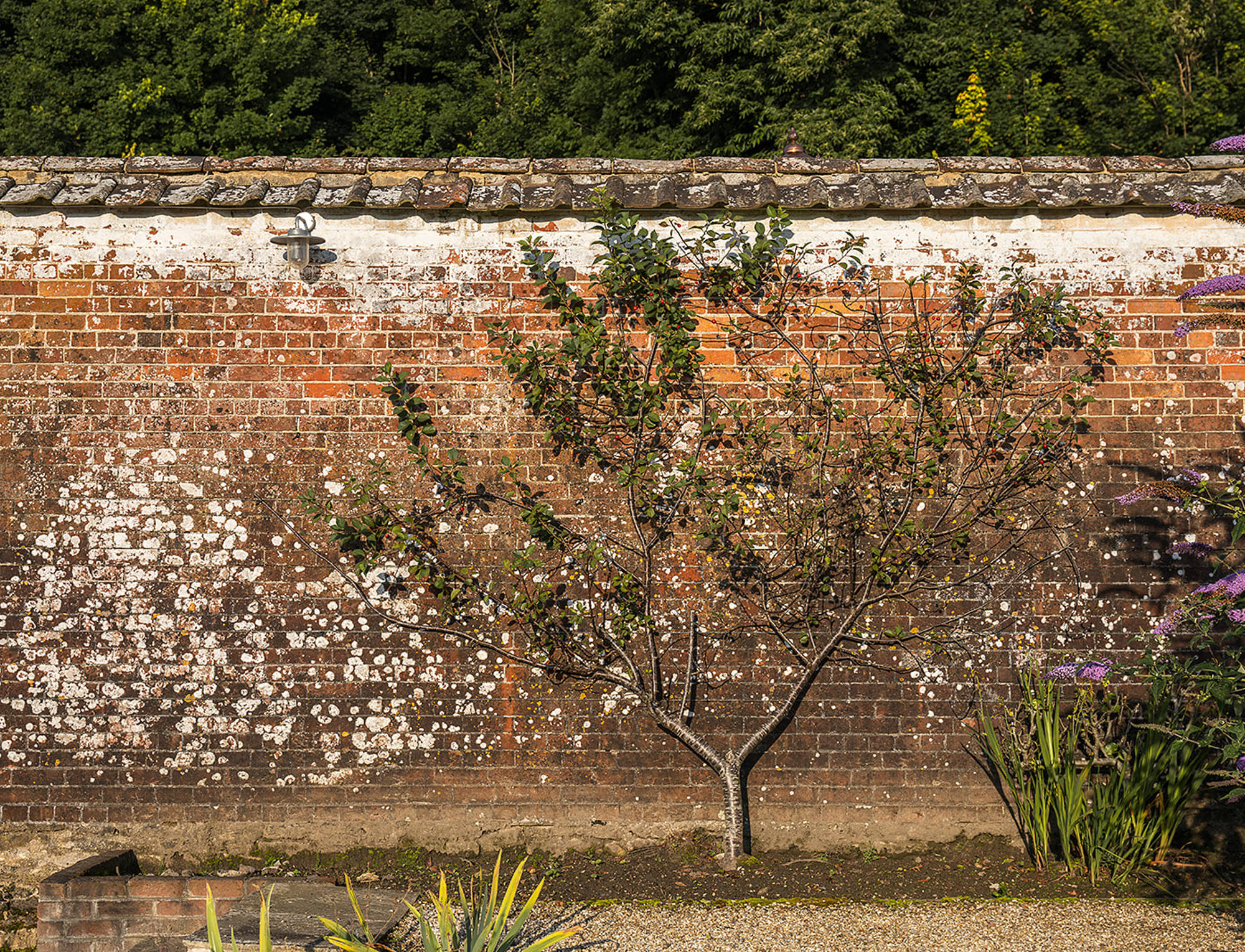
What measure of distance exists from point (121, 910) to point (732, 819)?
264 centimetres

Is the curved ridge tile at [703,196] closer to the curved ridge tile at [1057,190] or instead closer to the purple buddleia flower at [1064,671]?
the curved ridge tile at [1057,190]

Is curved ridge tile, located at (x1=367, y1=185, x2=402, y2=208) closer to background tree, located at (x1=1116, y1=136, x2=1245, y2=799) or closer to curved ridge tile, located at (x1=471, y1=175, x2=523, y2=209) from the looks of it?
curved ridge tile, located at (x1=471, y1=175, x2=523, y2=209)

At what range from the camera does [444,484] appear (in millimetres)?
4949

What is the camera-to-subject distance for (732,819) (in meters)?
4.74

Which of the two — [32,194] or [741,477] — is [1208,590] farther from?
[32,194]

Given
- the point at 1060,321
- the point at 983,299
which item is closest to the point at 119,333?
the point at 983,299

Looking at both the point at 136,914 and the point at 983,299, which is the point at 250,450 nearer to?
the point at 136,914

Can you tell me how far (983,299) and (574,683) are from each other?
2.72 m

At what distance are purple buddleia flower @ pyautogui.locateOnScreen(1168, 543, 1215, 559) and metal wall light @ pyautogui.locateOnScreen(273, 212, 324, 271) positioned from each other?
4.27 meters

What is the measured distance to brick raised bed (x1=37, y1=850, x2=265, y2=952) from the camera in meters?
4.27

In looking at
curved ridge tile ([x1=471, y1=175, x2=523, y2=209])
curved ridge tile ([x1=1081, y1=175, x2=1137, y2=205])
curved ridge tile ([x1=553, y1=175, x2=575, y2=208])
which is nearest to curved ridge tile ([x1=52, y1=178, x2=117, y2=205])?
curved ridge tile ([x1=471, y1=175, x2=523, y2=209])

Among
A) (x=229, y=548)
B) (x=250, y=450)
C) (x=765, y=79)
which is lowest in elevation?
(x=229, y=548)

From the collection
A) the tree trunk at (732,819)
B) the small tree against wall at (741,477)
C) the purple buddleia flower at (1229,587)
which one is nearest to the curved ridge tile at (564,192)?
the small tree against wall at (741,477)

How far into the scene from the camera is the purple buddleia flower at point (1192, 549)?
457cm
